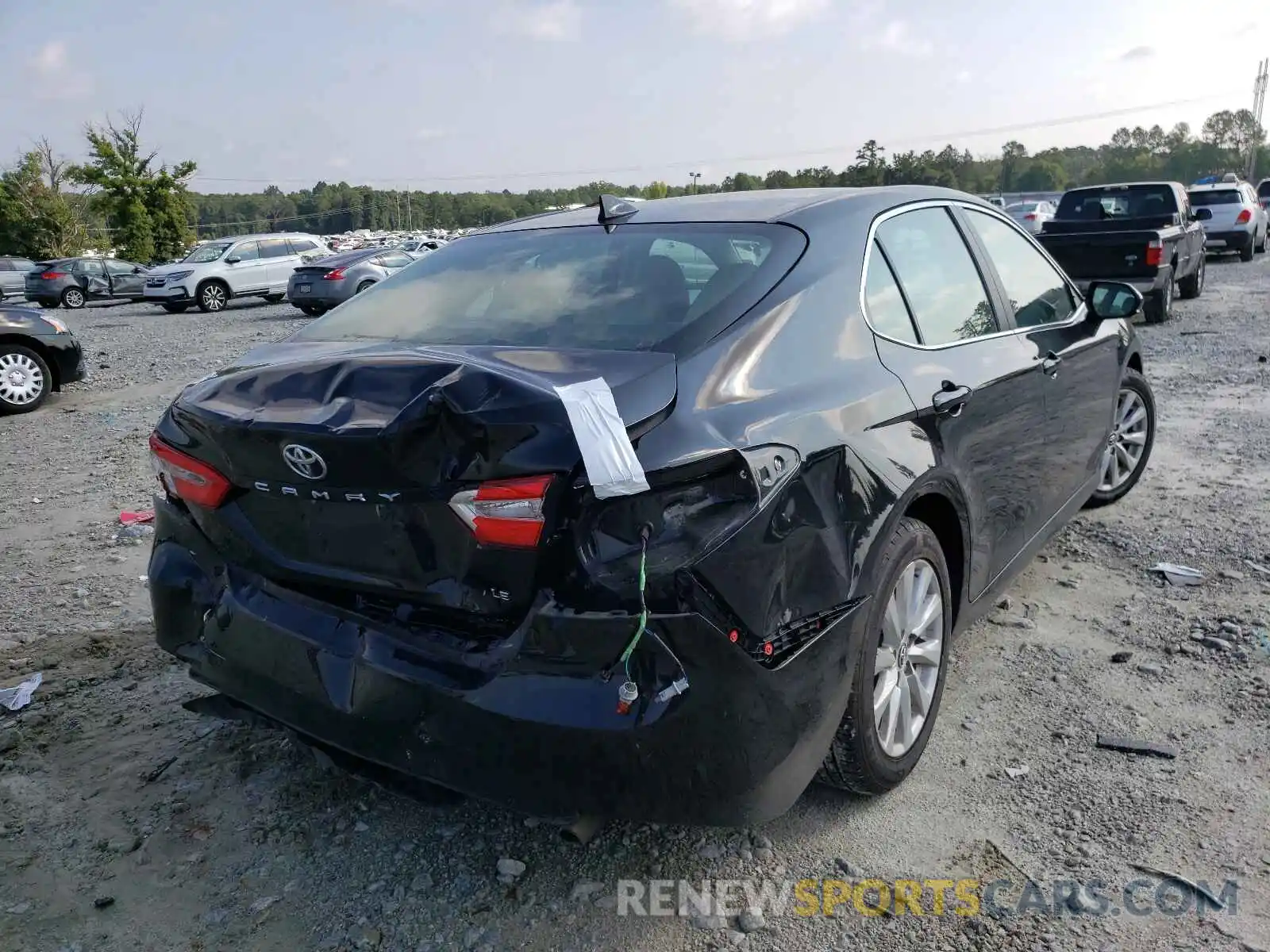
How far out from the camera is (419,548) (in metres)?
2.16

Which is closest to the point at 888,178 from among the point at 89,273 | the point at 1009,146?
the point at 89,273

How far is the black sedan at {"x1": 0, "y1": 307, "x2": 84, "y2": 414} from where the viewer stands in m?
9.60

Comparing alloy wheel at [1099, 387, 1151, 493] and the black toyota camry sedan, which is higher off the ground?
the black toyota camry sedan

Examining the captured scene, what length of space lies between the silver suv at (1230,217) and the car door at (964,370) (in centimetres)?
2130

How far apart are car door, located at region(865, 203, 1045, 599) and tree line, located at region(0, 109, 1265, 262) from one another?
1033 mm

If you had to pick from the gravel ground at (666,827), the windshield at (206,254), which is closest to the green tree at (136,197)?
the windshield at (206,254)

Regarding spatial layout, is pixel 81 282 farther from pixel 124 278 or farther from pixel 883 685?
pixel 883 685

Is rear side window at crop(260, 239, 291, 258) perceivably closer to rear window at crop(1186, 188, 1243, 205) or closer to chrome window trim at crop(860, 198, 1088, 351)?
rear window at crop(1186, 188, 1243, 205)

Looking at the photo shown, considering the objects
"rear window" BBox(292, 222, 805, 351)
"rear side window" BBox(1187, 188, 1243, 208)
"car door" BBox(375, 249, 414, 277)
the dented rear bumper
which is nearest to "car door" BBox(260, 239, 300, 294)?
"car door" BBox(375, 249, 414, 277)

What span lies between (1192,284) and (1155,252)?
4.00 meters

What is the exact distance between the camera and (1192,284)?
1512 centimetres

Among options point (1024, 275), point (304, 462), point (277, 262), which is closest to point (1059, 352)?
point (1024, 275)

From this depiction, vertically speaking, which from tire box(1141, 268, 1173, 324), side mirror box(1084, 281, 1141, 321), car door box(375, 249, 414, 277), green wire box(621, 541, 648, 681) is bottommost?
tire box(1141, 268, 1173, 324)

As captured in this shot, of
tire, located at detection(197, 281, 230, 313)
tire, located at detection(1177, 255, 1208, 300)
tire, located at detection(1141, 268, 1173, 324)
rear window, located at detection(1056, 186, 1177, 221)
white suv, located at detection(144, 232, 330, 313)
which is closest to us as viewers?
tire, located at detection(1141, 268, 1173, 324)
